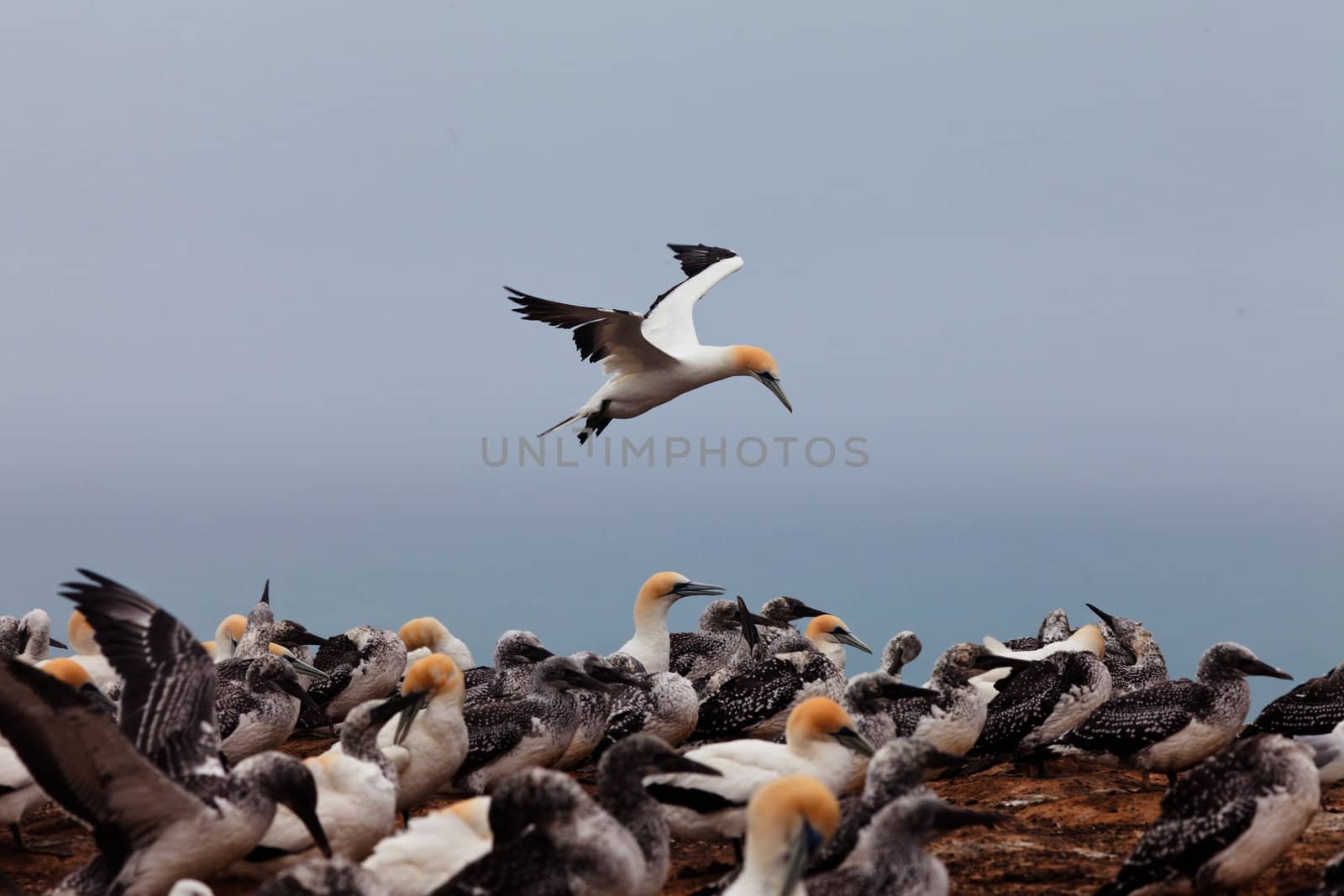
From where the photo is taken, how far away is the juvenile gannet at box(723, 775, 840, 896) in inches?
235

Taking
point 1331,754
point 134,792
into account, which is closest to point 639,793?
point 134,792

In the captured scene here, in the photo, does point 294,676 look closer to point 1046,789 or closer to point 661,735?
point 661,735

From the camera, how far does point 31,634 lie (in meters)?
15.4

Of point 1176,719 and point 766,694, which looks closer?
point 1176,719

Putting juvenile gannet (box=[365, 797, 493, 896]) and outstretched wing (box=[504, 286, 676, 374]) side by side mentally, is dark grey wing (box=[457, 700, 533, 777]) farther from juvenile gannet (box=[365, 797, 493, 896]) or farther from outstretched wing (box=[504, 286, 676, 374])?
outstretched wing (box=[504, 286, 676, 374])

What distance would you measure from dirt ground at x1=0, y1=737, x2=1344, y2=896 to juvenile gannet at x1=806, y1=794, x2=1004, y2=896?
1750 mm

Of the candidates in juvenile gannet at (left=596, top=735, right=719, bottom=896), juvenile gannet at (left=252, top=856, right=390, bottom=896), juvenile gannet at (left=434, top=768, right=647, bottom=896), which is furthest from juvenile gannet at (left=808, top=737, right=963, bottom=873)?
juvenile gannet at (left=252, top=856, right=390, bottom=896)

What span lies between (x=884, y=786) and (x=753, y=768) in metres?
A: 1.25

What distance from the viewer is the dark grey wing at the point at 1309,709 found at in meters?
10.6

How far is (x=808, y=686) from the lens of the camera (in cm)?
1085

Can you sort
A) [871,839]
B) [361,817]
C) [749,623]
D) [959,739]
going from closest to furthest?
[871,839]
[361,817]
[959,739]
[749,623]

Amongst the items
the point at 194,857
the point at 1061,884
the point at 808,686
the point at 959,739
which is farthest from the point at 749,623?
the point at 194,857

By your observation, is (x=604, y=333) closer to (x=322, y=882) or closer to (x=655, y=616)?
(x=655, y=616)

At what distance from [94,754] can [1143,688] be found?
7058 mm
